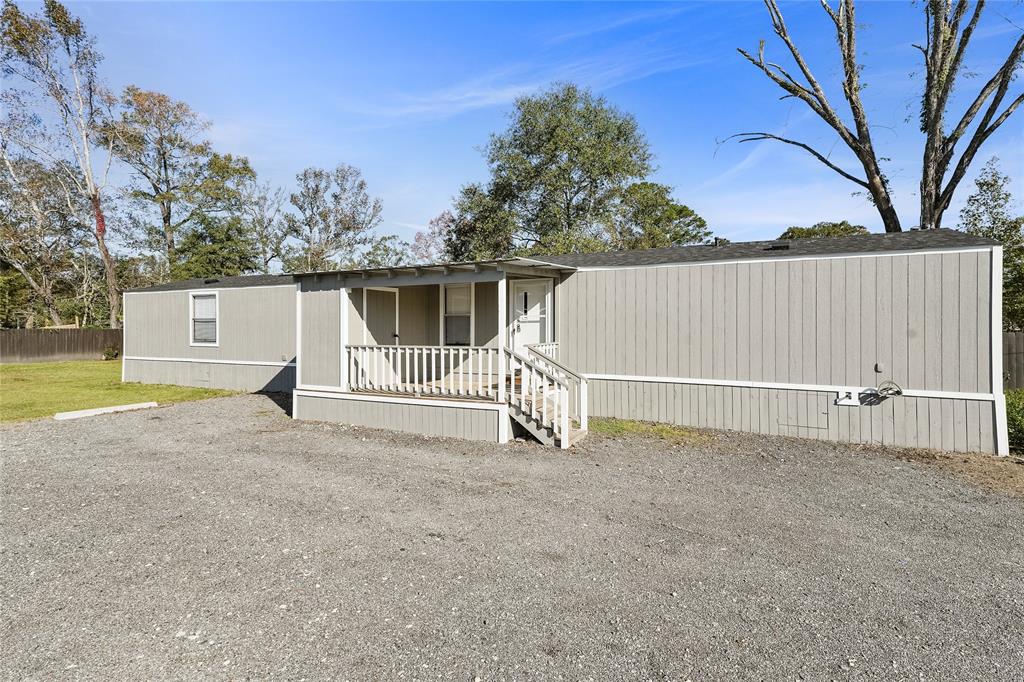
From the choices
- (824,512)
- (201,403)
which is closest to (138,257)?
(201,403)

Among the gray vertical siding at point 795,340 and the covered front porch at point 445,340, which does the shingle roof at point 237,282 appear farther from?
the gray vertical siding at point 795,340

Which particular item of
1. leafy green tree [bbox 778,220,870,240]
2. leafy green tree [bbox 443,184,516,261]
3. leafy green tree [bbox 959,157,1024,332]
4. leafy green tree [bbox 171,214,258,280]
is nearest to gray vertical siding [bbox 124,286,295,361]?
leafy green tree [bbox 171,214,258,280]

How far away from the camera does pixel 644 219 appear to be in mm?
26734

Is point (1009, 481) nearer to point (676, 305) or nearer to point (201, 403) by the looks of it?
point (676, 305)

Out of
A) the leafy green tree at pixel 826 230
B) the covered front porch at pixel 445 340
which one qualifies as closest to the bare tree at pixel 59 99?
the covered front porch at pixel 445 340

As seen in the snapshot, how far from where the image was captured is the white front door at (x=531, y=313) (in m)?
9.38

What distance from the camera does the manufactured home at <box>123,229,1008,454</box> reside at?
6.62 m

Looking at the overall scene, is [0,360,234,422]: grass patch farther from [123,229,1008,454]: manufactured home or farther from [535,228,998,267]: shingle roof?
[535,228,998,267]: shingle roof

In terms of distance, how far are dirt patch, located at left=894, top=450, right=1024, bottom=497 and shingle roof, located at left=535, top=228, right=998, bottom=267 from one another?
102 inches

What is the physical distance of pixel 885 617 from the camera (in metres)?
2.88

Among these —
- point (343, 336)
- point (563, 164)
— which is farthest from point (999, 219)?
point (343, 336)

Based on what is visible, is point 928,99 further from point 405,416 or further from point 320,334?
point 320,334

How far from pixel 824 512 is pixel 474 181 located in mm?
24077

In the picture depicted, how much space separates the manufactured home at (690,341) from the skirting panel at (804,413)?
19mm
